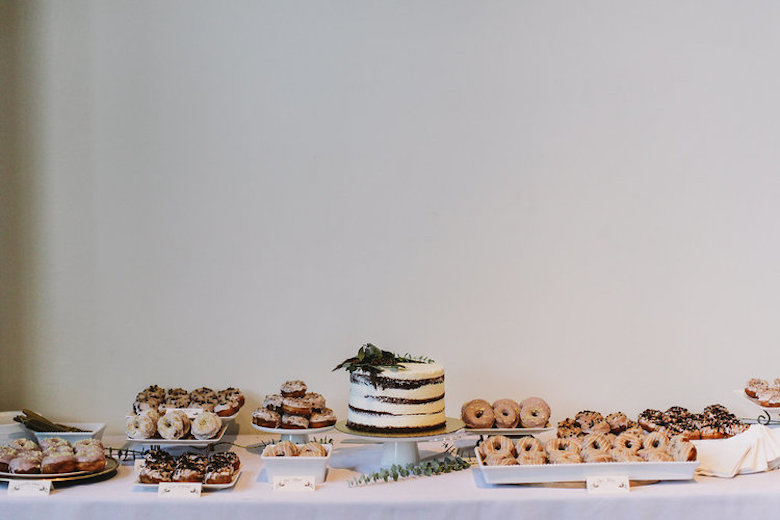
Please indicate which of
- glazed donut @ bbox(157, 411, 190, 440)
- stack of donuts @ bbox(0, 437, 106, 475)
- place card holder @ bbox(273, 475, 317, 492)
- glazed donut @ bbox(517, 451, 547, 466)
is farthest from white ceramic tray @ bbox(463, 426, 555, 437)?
stack of donuts @ bbox(0, 437, 106, 475)

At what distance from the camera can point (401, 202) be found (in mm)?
Result: 2256

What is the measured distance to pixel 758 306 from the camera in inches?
89.2

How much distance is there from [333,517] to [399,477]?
0.21 m

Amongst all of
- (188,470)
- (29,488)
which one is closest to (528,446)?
(188,470)

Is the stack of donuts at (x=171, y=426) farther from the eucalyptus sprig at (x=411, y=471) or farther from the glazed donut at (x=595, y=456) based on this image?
the glazed donut at (x=595, y=456)

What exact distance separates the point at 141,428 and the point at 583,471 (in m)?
1.04

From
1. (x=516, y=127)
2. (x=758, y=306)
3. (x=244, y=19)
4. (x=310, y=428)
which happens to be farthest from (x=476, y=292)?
(x=244, y=19)

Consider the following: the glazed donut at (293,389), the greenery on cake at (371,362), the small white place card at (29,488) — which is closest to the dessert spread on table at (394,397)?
the greenery on cake at (371,362)

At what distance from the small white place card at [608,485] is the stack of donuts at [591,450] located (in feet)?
0.14

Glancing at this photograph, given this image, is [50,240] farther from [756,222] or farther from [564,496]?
[756,222]

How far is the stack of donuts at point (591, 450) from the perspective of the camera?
1.62m

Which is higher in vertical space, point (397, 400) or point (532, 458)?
point (397, 400)

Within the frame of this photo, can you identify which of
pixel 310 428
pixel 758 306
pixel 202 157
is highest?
pixel 202 157

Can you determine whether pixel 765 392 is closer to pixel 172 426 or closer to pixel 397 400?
pixel 397 400
